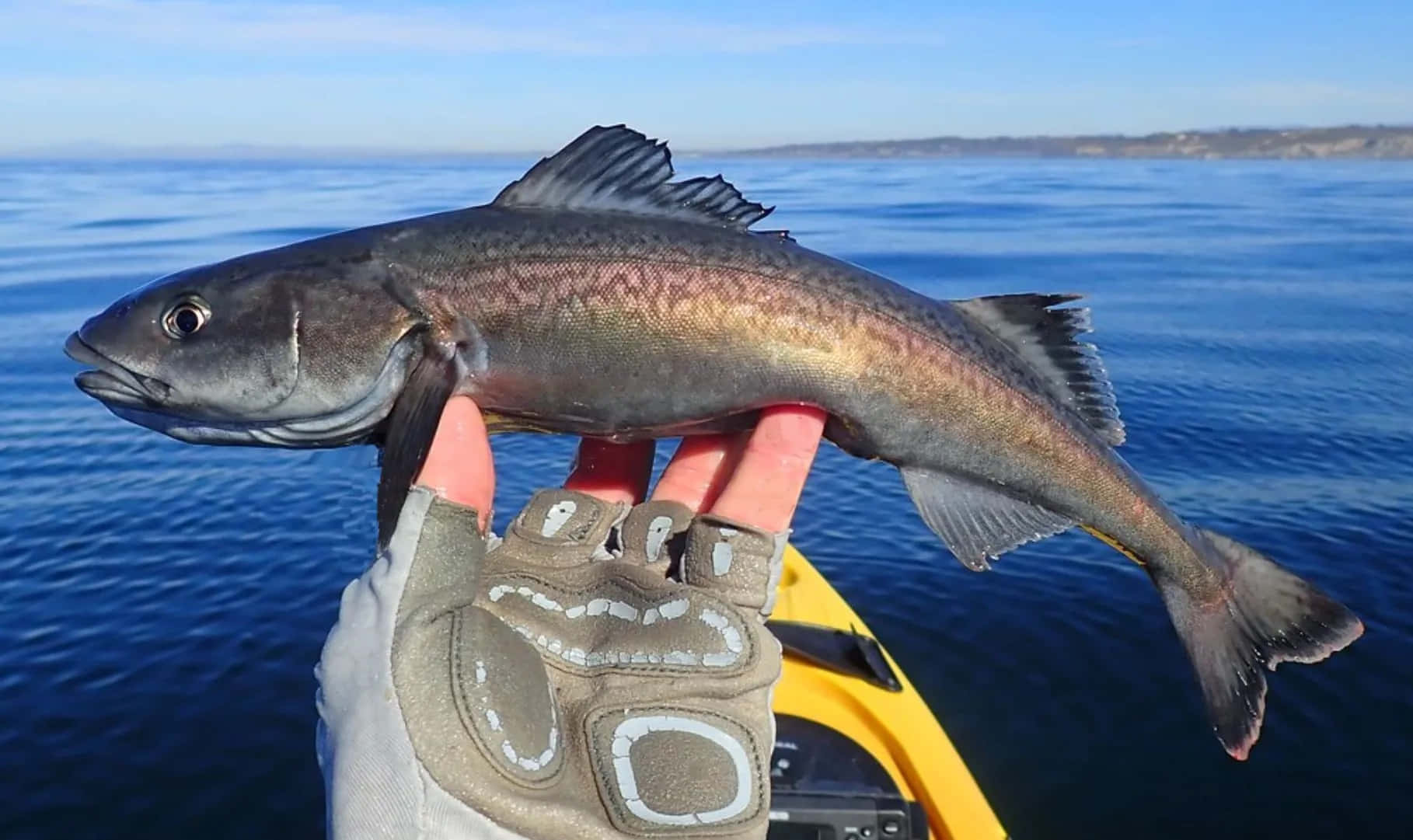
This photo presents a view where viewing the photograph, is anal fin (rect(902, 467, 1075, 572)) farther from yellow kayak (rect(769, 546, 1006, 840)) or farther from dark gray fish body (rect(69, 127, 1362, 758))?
yellow kayak (rect(769, 546, 1006, 840))

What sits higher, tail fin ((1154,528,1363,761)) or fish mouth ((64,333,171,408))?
fish mouth ((64,333,171,408))

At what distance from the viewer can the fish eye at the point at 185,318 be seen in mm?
4488

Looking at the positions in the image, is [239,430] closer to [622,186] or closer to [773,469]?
[622,186]

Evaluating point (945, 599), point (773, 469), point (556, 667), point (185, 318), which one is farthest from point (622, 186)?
point (945, 599)

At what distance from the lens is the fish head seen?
175 inches

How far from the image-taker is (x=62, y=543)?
14.6 m

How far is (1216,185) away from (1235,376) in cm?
7099

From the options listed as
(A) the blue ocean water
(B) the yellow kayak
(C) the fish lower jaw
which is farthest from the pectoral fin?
(A) the blue ocean water

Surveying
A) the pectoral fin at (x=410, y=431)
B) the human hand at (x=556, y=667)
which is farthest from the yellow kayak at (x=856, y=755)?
the pectoral fin at (x=410, y=431)

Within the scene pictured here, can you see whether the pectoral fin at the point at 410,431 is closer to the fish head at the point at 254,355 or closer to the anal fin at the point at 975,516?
the fish head at the point at 254,355

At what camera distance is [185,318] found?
177 inches

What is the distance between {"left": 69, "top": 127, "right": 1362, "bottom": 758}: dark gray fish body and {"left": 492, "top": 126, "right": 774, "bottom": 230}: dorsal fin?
11mm

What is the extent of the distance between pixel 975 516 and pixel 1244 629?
4.88 feet

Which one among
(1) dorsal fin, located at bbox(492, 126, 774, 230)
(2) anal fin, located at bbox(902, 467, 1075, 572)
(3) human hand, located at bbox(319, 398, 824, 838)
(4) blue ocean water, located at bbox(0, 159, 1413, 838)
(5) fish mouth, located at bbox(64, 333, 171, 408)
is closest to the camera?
(3) human hand, located at bbox(319, 398, 824, 838)
